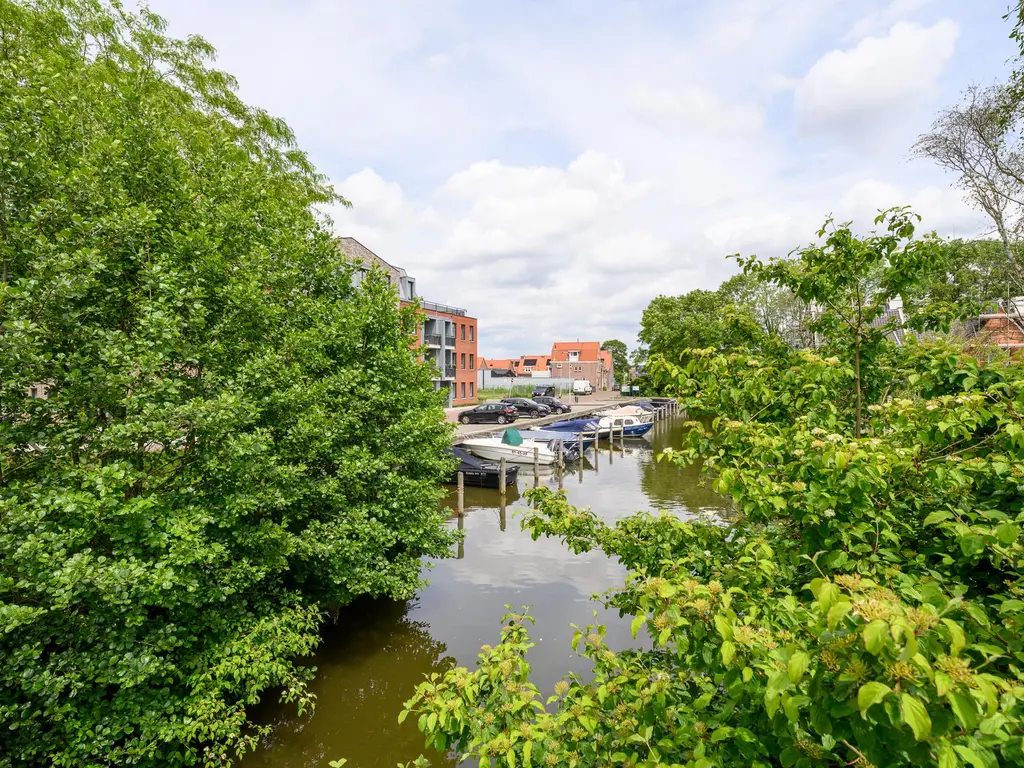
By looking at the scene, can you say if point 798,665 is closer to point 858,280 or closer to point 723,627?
point 723,627

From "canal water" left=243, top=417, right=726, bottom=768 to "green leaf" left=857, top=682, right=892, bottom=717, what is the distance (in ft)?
14.9

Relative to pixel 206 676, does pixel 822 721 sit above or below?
above

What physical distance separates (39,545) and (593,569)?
10528mm

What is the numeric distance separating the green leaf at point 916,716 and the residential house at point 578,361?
94893mm

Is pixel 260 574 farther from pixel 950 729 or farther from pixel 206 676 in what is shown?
pixel 950 729

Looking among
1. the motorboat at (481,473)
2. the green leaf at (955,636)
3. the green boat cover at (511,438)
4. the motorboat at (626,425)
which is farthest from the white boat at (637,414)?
the green leaf at (955,636)

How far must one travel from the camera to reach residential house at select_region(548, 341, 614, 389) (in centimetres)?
9731

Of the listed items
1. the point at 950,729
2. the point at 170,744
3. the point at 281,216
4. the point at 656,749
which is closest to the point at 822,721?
the point at 950,729

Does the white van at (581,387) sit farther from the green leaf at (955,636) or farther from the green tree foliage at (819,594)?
the green leaf at (955,636)

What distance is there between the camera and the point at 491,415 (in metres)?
37.0

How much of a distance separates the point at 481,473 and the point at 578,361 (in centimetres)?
7850

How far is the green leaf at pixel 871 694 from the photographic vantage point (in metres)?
1.39

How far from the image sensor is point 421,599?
36.3 feet

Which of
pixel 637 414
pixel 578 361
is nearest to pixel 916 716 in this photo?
pixel 637 414
